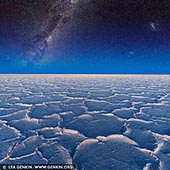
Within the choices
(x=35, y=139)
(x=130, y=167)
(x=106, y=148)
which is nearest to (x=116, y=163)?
(x=130, y=167)

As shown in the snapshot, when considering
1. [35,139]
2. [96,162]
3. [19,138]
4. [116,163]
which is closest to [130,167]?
[116,163]

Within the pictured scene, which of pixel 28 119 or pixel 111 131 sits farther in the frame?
pixel 28 119

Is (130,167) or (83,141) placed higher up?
(83,141)

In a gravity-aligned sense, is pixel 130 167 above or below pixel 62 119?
below

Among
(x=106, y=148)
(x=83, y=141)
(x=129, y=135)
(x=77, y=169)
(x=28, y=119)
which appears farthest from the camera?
(x=28, y=119)

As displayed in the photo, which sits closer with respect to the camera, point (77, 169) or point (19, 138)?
point (77, 169)

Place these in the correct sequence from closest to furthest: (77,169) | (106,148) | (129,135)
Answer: (77,169) < (106,148) < (129,135)

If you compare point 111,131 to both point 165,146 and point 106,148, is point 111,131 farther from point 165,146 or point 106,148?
point 165,146

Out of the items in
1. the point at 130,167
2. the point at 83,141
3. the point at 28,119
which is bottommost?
the point at 130,167

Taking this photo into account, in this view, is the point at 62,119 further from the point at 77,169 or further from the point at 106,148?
the point at 77,169
